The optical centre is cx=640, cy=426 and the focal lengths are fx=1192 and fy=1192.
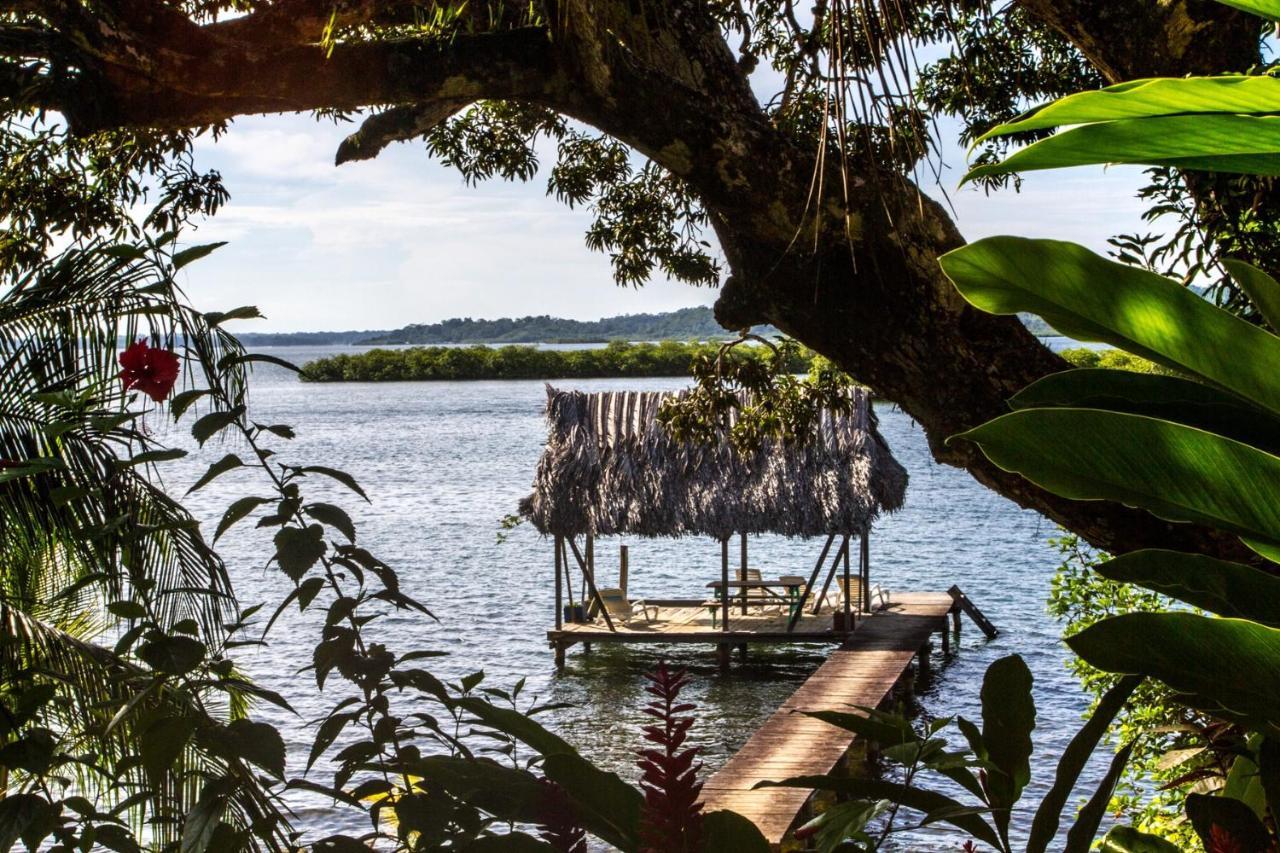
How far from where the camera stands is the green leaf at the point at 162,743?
1.26m

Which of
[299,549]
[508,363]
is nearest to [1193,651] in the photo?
[299,549]

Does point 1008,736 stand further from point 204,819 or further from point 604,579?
point 604,579

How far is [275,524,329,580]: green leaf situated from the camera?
130 cm

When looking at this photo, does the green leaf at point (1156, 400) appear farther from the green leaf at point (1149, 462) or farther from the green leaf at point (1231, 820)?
the green leaf at point (1231, 820)

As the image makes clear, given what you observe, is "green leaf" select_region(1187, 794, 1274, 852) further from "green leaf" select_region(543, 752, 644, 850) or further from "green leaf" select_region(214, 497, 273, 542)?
Answer: "green leaf" select_region(214, 497, 273, 542)

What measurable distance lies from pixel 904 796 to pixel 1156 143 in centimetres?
57

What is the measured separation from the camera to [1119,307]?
94 cm

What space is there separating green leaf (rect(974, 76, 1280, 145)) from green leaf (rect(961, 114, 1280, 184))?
11 mm

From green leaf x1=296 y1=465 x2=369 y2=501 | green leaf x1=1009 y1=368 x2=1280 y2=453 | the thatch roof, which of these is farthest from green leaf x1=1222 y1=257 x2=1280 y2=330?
the thatch roof

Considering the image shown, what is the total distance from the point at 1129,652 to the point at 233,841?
0.88 m

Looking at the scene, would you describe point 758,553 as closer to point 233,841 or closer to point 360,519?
point 360,519

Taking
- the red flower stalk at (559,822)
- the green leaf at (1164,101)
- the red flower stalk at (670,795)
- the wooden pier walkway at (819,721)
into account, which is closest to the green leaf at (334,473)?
the red flower stalk at (559,822)

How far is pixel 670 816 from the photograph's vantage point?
76 cm

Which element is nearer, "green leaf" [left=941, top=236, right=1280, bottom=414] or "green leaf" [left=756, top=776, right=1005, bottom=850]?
"green leaf" [left=941, top=236, right=1280, bottom=414]
